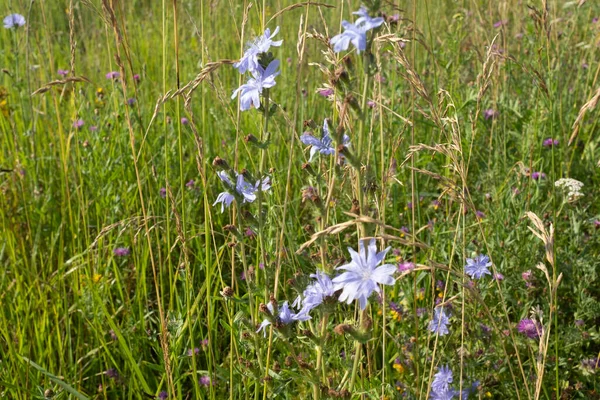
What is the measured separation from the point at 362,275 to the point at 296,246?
1103 mm

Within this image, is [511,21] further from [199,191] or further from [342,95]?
[342,95]

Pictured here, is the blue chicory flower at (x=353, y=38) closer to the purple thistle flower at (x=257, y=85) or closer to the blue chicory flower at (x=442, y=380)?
the purple thistle flower at (x=257, y=85)

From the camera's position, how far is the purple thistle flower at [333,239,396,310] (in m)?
0.99

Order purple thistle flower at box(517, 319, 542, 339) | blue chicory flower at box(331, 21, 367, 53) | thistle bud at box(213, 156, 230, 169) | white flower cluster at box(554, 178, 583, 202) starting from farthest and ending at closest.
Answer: white flower cluster at box(554, 178, 583, 202), purple thistle flower at box(517, 319, 542, 339), thistle bud at box(213, 156, 230, 169), blue chicory flower at box(331, 21, 367, 53)

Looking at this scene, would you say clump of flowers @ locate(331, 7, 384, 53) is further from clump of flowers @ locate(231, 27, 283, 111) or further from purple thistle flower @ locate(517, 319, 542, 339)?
purple thistle flower @ locate(517, 319, 542, 339)

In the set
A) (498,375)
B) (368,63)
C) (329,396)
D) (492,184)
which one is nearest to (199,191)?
(492,184)

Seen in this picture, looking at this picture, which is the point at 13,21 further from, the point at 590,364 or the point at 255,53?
the point at 590,364

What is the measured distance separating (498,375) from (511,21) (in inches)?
138

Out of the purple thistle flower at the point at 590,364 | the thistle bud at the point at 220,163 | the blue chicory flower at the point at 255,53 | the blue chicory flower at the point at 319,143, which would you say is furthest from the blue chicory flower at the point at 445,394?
the blue chicory flower at the point at 255,53

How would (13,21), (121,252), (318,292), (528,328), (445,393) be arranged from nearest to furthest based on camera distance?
1. (318,292)
2. (445,393)
3. (528,328)
4. (121,252)
5. (13,21)

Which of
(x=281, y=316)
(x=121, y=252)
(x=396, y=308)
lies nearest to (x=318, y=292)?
(x=281, y=316)

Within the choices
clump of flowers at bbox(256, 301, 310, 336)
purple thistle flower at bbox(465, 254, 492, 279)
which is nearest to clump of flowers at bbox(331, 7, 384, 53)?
clump of flowers at bbox(256, 301, 310, 336)

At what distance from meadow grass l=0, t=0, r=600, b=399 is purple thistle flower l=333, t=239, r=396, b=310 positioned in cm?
4

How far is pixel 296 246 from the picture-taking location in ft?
6.94
